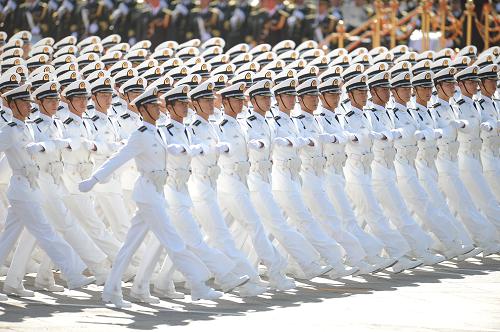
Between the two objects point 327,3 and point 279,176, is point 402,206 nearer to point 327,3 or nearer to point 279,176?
point 279,176

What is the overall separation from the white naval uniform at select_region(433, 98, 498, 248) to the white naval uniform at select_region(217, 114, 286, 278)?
120 inches

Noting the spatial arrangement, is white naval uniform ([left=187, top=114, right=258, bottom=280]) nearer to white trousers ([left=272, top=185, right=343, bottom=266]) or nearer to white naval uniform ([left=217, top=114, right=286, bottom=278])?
white naval uniform ([left=217, top=114, right=286, bottom=278])

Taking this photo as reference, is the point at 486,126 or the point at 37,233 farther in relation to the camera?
the point at 486,126

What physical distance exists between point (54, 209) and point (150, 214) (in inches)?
47.2

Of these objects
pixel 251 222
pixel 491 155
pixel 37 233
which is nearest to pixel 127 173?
pixel 251 222

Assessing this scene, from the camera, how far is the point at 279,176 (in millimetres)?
16328

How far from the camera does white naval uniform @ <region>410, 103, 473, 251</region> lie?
1764 cm

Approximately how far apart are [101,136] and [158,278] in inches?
69.4

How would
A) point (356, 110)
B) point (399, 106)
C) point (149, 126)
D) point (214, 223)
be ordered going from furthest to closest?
point (399, 106)
point (356, 110)
point (214, 223)
point (149, 126)

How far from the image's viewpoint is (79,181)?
16.0 meters

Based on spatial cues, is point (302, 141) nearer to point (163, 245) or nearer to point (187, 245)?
point (187, 245)

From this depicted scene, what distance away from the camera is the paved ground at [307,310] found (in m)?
13.6

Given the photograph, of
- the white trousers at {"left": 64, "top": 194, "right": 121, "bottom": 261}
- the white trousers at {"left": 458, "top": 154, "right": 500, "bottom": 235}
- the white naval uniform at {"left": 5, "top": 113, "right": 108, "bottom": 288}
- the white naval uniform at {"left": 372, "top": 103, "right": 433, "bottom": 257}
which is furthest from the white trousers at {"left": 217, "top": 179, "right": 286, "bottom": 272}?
Answer: the white trousers at {"left": 458, "top": 154, "right": 500, "bottom": 235}

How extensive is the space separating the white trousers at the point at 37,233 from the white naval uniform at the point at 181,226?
0.60 metres
